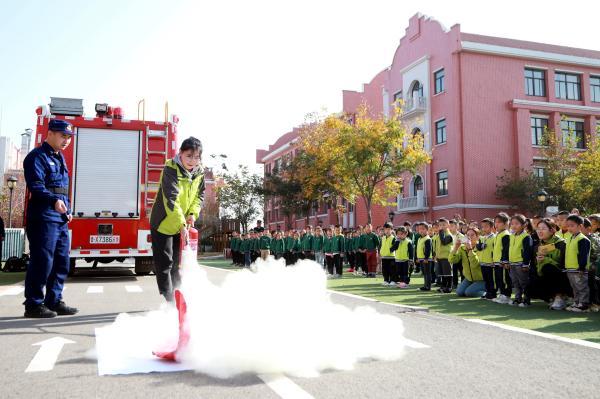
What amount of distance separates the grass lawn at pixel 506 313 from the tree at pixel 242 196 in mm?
37386

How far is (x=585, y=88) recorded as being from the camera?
3481 centimetres

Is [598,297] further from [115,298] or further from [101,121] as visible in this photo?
[101,121]

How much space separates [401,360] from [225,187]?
45611 mm

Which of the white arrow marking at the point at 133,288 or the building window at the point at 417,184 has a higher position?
the building window at the point at 417,184

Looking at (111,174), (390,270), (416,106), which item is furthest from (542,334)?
(416,106)

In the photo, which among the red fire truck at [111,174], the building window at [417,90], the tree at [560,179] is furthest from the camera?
the building window at [417,90]

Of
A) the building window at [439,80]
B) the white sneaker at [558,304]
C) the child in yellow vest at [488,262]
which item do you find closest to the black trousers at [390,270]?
the child in yellow vest at [488,262]

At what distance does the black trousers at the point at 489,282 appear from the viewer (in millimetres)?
10391

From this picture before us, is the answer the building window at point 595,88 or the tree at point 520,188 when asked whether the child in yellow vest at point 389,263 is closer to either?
the tree at point 520,188

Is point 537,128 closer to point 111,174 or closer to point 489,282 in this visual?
point 489,282

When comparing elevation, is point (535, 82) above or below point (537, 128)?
above

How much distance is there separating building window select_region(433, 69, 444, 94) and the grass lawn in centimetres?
2503

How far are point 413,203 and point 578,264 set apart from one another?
26694mm

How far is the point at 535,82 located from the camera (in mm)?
34094
